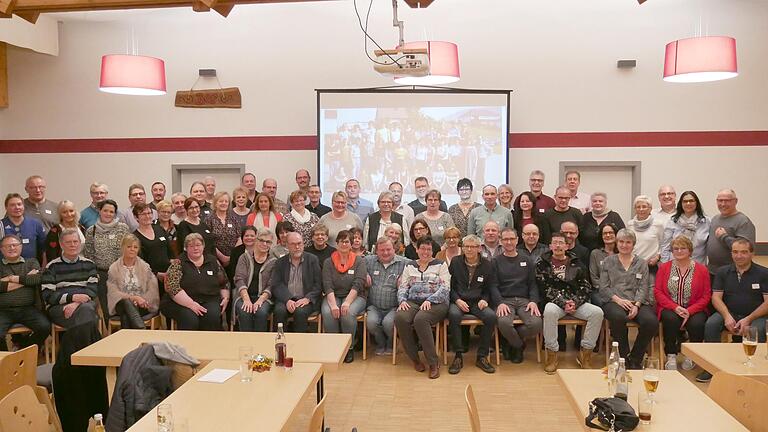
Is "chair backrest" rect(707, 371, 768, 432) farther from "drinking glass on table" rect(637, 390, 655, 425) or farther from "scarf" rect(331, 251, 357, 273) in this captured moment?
"scarf" rect(331, 251, 357, 273)

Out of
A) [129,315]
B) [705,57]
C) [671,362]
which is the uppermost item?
[705,57]

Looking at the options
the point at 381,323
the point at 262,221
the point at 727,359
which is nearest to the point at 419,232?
the point at 381,323

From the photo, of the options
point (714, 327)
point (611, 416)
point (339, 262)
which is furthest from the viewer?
point (339, 262)

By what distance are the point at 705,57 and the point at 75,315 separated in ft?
18.5

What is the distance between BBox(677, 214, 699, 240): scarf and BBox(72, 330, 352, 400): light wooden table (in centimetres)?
360

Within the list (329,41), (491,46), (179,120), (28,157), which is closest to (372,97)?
(329,41)

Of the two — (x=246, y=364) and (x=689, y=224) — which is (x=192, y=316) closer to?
(x=246, y=364)

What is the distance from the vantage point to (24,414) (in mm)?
2695

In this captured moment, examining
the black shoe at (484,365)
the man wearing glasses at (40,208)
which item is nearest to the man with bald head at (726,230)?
the black shoe at (484,365)

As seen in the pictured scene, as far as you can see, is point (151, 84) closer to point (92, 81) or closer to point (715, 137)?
point (92, 81)

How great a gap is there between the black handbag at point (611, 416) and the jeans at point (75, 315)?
403 centimetres

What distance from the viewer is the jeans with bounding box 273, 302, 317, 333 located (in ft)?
18.7

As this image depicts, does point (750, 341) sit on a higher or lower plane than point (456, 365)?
higher

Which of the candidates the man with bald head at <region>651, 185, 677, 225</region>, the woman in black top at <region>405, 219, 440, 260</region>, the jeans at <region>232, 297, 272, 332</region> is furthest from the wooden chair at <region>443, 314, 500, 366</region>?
the man with bald head at <region>651, 185, 677, 225</region>
